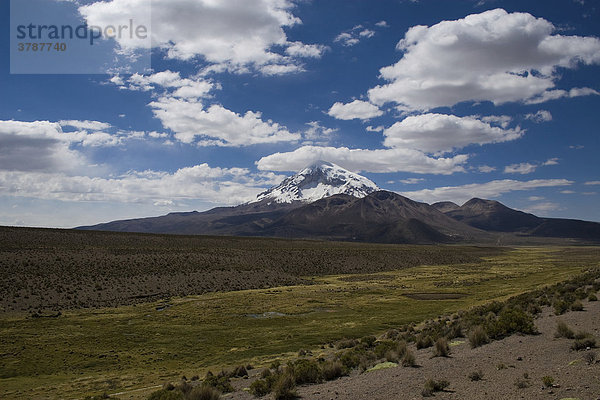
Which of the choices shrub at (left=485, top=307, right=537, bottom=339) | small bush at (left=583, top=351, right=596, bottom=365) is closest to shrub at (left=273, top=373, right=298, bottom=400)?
small bush at (left=583, top=351, right=596, bottom=365)

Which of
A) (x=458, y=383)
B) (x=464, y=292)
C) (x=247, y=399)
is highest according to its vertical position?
(x=458, y=383)

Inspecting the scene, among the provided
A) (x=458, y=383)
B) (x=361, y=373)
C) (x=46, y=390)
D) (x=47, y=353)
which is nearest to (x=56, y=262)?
(x=47, y=353)

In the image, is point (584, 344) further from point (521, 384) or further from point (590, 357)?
point (521, 384)

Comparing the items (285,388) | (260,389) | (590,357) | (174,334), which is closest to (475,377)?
(590,357)

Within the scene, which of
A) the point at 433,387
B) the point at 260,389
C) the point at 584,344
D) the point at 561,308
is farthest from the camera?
the point at 561,308

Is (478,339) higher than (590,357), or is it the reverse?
(590,357)

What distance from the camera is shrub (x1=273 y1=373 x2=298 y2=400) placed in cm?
1345

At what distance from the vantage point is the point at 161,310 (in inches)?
1753

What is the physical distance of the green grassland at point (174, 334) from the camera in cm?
2202

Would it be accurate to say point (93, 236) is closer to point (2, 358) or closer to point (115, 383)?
point (2, 358)

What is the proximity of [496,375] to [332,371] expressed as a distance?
20.3 feet

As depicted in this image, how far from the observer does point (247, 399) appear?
1445cm

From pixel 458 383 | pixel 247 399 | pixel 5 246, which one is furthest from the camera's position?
pixel 5 246

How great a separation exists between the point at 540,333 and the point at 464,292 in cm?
4116
